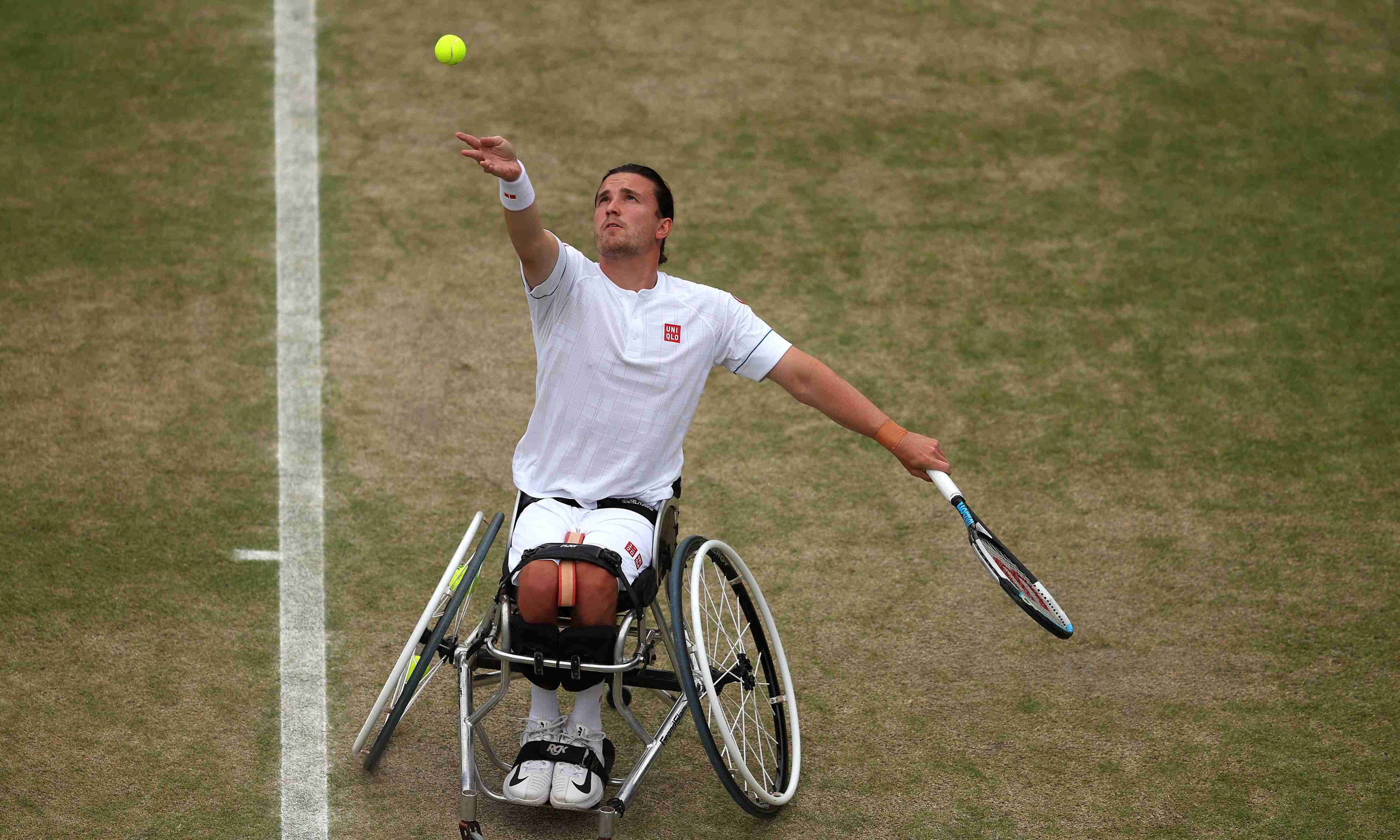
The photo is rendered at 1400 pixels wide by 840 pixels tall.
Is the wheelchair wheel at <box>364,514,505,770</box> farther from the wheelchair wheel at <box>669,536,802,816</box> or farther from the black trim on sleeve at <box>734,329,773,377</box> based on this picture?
the black trim on sleeve at <box>734,329,773,377</box>

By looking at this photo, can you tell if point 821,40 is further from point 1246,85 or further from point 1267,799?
point 1267,799

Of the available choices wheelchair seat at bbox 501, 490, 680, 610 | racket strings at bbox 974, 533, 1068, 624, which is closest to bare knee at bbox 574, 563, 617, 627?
wheelchair seat at bbox 501, 490, 680, 610

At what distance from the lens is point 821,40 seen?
8.83 metres

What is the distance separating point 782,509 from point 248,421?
7.44 ft

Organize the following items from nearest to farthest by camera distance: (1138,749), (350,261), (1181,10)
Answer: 1. (1138,749)
2. (350,261)
3. (1181,10)

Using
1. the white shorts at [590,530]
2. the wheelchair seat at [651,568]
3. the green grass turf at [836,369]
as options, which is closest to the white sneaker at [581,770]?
the green grass turf at [836,369]

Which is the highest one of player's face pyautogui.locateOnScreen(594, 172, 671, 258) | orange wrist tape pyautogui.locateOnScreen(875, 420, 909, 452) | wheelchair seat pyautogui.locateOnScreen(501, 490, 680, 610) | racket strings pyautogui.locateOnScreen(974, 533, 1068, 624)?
player's face pyautogui.locateOnScreen(594, 172, 671, 258)

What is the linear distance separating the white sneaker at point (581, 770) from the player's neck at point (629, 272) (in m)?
1.36

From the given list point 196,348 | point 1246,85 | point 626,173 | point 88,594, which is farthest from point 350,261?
point 1246,85

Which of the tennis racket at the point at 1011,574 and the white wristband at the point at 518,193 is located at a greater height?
the white wristband at the point at 518,193

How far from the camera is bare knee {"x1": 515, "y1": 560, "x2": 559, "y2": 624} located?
397 centimetres

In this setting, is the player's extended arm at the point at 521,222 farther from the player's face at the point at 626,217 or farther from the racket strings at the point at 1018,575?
the racket strings at the point at 1018,575

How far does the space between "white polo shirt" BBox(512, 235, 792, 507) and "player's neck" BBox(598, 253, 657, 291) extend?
28mm

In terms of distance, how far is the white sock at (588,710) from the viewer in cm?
428
